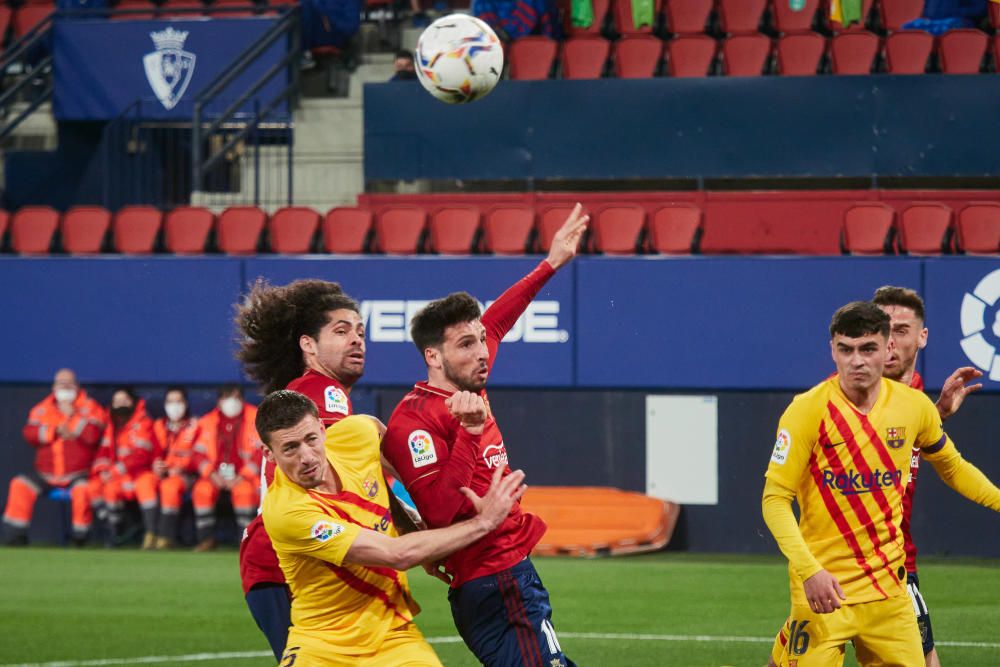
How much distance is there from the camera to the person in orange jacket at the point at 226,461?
14906mm

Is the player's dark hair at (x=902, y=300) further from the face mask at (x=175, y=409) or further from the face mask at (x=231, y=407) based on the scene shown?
the face mask at (x=175, y=409)

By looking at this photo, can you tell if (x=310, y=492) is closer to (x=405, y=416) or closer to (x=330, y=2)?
(x=405, y=416)

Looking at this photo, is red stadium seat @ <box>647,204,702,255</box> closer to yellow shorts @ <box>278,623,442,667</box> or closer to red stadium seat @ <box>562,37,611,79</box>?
red stadium seat @ <box>562,37,611,79</box>

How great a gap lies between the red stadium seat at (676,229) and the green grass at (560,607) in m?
3.12

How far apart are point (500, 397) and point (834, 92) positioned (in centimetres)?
493

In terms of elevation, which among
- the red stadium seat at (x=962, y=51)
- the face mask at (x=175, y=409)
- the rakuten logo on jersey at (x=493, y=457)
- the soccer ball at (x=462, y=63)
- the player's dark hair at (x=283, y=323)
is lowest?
the face mask at (x=175, y=409)

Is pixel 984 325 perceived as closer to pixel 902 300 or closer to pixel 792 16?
pixel 792 16

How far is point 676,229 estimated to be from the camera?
598 inches

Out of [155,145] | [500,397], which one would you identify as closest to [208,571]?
[500,397]

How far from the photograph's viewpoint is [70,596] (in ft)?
38.4

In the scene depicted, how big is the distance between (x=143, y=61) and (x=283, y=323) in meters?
14.6

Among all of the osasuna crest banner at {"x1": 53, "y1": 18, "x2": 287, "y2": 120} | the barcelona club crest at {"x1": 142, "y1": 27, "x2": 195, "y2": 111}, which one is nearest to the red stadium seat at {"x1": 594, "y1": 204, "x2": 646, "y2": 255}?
the osasuna crest banner at {"x1": 53, "y1": 18, "x2": 287, "y2": 120}

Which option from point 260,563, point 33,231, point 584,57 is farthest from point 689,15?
point 260,563

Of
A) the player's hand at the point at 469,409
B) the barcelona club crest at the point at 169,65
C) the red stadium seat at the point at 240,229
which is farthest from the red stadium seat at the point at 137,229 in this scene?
the player's hand at the point at 469,409
